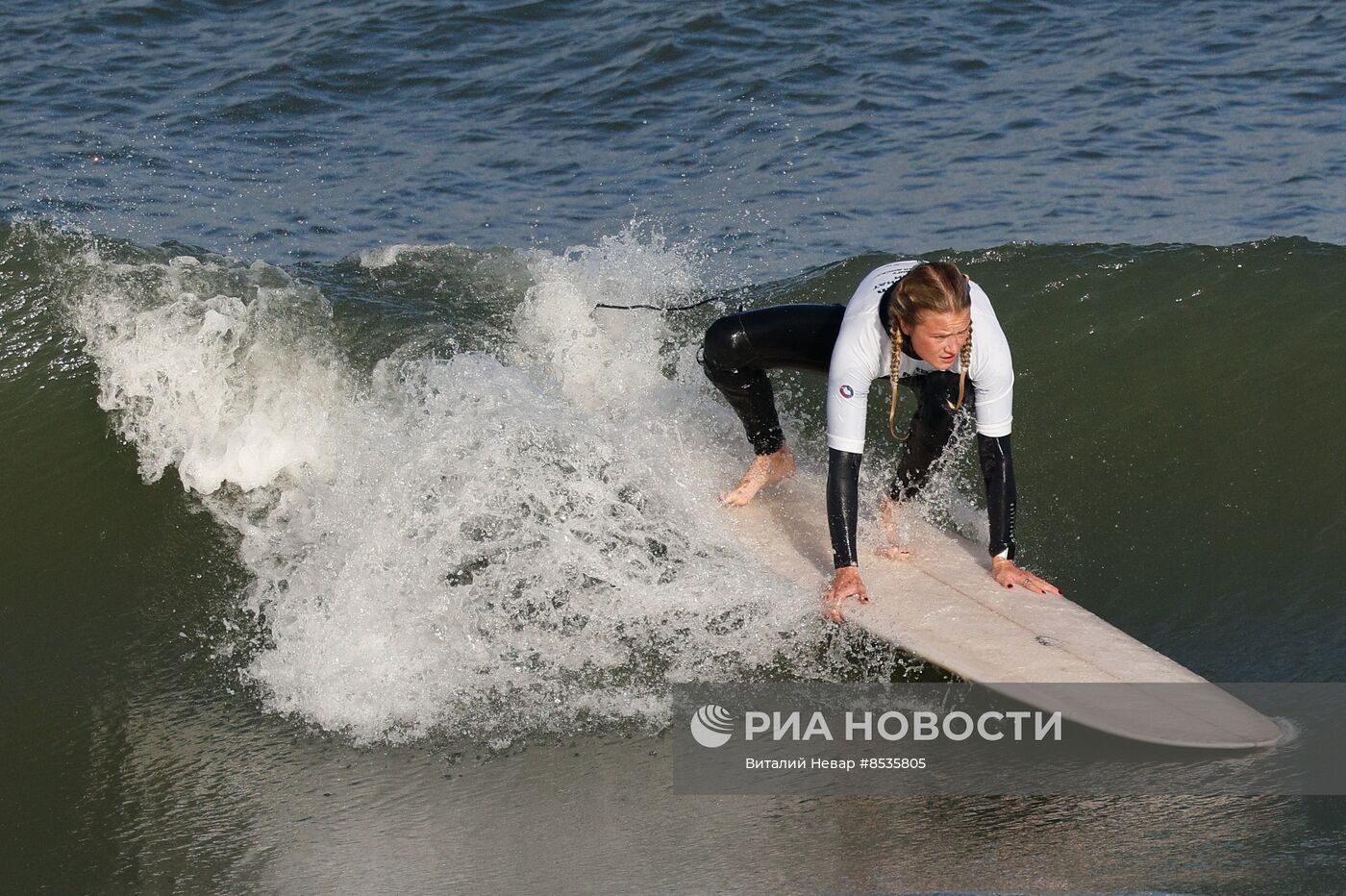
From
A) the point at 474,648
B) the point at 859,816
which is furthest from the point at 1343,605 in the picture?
the point at 474,648

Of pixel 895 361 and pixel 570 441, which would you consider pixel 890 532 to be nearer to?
pixel 895 361

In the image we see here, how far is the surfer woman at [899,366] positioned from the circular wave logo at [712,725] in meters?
0.54

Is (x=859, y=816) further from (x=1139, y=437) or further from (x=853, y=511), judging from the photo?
(x=1139, y=437)

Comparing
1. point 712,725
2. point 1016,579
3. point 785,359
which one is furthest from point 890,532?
point 712,725

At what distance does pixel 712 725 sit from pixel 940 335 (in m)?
1.53

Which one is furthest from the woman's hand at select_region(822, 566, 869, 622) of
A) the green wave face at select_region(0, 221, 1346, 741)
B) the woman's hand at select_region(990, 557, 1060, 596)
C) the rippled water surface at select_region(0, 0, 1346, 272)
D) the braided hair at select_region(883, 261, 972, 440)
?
the rippled water surface at select_region(0, 0, 1346, 272)

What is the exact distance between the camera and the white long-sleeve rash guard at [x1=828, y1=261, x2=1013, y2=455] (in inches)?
176

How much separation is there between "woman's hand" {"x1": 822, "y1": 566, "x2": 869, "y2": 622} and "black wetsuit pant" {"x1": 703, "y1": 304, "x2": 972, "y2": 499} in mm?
655

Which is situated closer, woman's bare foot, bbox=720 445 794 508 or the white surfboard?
the white surfboard

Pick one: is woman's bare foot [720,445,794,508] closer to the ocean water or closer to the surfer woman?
the ocean water

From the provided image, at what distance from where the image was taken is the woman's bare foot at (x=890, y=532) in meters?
5.19

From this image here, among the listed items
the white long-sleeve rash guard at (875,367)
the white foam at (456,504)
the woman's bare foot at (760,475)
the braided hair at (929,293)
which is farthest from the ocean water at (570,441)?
the braided hair at (929,293)

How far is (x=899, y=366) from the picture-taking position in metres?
4.46

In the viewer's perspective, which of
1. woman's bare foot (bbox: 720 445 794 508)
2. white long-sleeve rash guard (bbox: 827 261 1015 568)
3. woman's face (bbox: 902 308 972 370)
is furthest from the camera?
woman's bare foot (bbox: 720 445 794 508)
